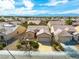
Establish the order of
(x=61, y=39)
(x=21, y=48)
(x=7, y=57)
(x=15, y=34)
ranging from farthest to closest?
(x=15, y=34) → (x=61, y=39) → (x=21, y=48) → (x=7, y=57)

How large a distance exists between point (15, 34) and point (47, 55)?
4.77 m

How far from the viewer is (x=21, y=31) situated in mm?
10828

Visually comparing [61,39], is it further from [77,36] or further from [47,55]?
[47,55]

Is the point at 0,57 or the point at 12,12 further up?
the point at 12,12

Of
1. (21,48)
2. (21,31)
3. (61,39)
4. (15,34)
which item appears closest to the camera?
(21,48)

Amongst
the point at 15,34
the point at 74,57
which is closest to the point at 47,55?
the point at 74,57

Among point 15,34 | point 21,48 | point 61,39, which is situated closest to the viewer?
point 21,48

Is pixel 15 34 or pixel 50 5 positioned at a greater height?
→ pixel 50 5

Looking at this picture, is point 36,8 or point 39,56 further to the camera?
point 39,56

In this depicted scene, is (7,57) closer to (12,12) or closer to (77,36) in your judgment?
(12,12)

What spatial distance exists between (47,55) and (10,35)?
4039 mm

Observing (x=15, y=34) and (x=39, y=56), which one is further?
(x=15, y=34)

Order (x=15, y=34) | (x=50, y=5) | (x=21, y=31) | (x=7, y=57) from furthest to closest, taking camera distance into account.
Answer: (x=21, y=31) → (x=15, y=34) → (x=7, y=57) → (x=50, y=5)

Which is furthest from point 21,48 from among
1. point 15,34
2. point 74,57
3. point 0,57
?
point 15,34
